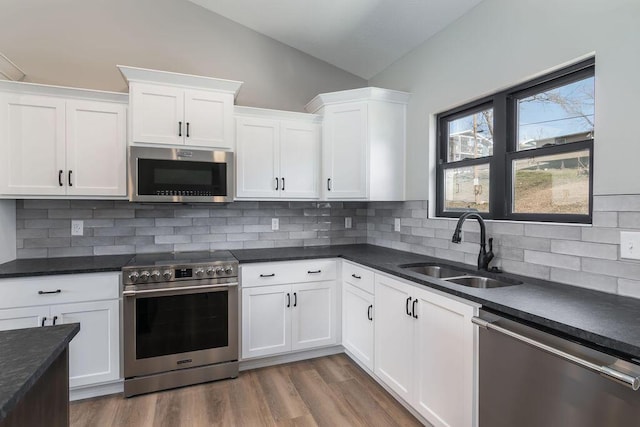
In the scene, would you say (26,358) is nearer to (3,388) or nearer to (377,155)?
(3,388)

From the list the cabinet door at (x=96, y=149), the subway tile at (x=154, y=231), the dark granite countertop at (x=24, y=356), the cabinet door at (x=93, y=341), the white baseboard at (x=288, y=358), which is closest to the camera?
the dark granite countertop at (x=24, y=356)

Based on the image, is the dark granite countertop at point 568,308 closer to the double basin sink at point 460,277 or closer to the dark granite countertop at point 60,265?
the double basin sink at point 460,277

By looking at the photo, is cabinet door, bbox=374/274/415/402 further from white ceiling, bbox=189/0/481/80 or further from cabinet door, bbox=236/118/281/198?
white ceiling, bbox=189/0/481/80

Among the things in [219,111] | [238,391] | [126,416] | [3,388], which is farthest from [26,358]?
[219,111]

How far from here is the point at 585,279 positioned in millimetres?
1724

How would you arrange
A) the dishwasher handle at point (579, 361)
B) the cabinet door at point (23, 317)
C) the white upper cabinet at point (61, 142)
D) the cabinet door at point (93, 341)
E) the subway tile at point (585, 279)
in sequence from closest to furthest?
1. the dishwasher handle at point (579, 361)
2. the subway tile at point (585, 279)
3. the cabinet door at point (23, 317)
4. the cabinet door at point (93, 341)
5. the white upper cabinet at point (61, 142)

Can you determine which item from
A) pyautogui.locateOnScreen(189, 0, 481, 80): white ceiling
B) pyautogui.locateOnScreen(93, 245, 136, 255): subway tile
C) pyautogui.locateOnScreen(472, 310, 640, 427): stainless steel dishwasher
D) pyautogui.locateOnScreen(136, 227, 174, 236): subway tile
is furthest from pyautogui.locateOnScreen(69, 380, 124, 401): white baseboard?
pyautogui.locateOnScreen(189, 0, 481, 80): white ceiling

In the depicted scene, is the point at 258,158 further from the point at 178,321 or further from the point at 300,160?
the point at 178,321

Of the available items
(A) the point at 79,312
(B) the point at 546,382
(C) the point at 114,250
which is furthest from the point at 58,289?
(B) the point at 546,382

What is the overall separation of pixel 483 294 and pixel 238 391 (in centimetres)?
184

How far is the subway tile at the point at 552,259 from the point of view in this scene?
1778 mm

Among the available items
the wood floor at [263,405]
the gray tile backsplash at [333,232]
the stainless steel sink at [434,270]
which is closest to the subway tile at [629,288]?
the gray tile backsplash at [333,232]

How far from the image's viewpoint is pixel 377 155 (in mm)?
3016

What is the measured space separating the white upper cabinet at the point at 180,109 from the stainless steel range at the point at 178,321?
947mm
